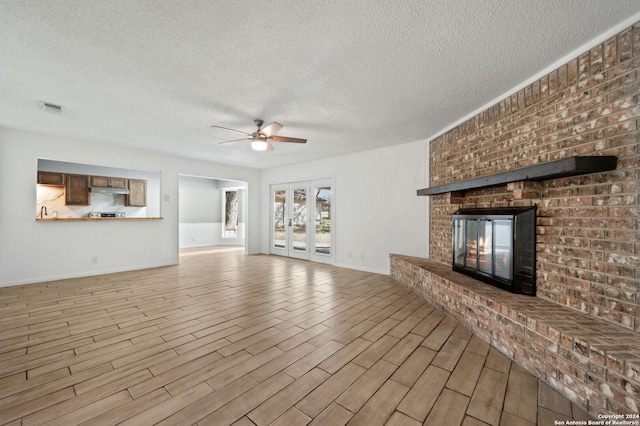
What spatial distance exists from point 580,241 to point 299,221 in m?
5.43

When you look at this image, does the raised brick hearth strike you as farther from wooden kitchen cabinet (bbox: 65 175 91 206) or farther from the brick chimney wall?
wooden kitchen cabinet (bbox: 65 175 91 206)

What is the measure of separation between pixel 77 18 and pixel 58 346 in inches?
103

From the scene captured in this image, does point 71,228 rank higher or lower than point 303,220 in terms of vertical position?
lower

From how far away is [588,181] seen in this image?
6.30 feet

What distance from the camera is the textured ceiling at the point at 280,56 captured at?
1.64 m

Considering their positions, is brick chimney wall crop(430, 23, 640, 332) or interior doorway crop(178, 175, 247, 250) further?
interior doorway crop(178, 175, 247, 250)

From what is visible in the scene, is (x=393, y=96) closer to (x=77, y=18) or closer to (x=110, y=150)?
(x=77, y=18)

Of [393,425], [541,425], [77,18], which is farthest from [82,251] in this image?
[541,425]

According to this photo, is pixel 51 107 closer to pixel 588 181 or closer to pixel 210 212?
pixel 588 181

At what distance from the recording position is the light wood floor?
1469 millimetres

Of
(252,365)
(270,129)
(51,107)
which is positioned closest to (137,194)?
(51,107)

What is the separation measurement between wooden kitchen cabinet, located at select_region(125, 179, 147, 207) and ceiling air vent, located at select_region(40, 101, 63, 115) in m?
4.24

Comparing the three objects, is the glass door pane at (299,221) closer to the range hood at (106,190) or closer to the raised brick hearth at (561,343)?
the raised brick hearth at (561,343)

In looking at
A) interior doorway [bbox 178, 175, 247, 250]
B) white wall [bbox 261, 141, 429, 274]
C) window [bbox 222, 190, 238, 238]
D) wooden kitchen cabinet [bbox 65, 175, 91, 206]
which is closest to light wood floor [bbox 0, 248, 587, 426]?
white wall [bbox 261, 141, 429, 274]
